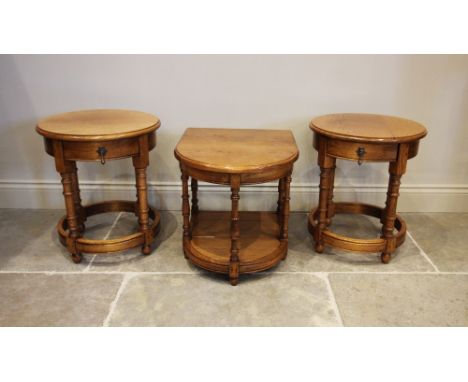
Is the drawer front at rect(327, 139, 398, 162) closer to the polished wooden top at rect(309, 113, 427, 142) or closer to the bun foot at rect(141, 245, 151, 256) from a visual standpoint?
the polished wooden top at rect(309, 113, 427, 142)

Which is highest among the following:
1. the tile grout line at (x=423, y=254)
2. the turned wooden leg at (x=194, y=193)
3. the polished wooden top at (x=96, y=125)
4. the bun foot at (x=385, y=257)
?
the polished wooden top at (x=96, y=125)

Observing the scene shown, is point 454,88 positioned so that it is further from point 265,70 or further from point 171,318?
point 171,318

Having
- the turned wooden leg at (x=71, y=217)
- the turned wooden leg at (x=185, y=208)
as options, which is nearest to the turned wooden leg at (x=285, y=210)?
the turned wooden leg at (x=185, y=208)

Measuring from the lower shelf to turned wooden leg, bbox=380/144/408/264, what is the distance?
547 mm

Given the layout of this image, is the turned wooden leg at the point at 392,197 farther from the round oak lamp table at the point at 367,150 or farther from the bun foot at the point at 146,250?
the bun foot at the point at 146,250

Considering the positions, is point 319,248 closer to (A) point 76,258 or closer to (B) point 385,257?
(B) point 385,257

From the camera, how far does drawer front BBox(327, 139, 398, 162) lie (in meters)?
2.09

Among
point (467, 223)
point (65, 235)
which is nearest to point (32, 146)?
point (65, 235)

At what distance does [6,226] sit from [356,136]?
219cm

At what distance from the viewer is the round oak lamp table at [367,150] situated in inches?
82.3

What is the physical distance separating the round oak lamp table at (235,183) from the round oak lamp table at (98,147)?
214mm

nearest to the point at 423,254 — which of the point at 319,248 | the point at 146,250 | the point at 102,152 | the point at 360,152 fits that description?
the point at 319,248

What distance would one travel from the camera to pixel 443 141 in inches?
112

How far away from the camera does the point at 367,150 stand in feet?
6.87
